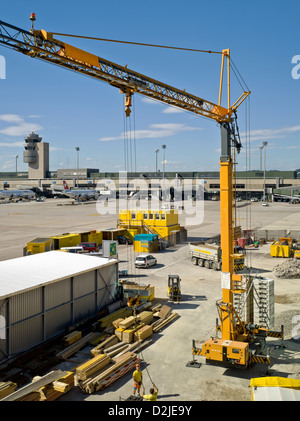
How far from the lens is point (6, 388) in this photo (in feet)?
48.6

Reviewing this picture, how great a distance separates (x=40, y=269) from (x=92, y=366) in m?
7.38

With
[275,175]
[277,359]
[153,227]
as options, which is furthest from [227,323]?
[275,175]

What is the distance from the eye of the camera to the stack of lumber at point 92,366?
16141 mm

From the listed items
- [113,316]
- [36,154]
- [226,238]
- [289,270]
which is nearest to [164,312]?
[113,316]

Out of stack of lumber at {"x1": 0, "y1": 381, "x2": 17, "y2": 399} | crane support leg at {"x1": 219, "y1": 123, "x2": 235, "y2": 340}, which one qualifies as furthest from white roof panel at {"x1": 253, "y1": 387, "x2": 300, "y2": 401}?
stack of lumber at {"x1": 0, "y1": 381, "x2": 17, "y2": 399}

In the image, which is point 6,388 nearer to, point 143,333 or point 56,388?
point 56,388

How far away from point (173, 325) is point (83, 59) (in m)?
16.7

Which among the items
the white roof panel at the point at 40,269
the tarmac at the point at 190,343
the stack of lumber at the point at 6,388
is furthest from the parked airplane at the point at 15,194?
the stack of lumber at the point at 6,388

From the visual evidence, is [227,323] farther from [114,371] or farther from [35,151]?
[35,151]

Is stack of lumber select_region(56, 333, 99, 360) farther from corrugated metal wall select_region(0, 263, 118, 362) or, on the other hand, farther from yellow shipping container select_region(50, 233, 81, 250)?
yellow shipping container select_region(50, 233, 81, 250)

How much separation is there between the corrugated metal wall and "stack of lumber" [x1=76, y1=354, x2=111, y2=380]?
3.83 m

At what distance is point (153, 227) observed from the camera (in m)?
50.8

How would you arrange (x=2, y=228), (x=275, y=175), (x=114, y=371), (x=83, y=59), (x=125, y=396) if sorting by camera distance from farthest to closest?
(x=275, y=175) < (x=2, y=228) < (x=83, y=59) < (x=114, y=371) < (x=125, y=396)

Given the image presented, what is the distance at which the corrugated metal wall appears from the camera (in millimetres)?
17984
